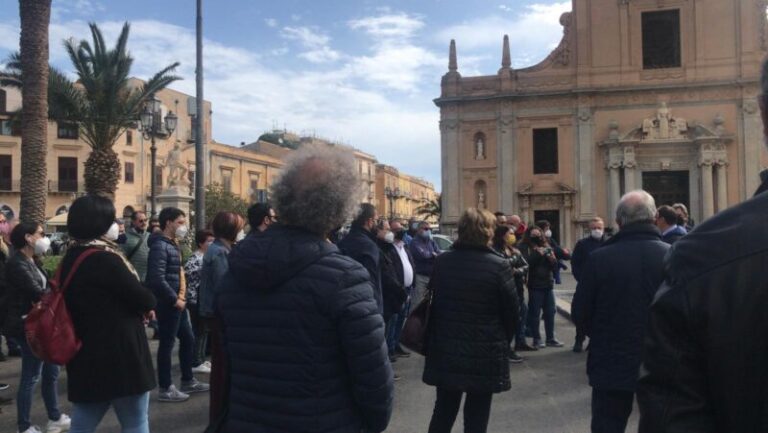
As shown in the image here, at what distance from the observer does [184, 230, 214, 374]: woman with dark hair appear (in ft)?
23.1

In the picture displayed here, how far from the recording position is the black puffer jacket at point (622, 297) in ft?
12.9

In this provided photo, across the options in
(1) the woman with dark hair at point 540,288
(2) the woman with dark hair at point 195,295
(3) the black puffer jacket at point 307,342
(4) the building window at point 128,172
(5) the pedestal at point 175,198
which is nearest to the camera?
(3) the black puffer jacket at point 307,342

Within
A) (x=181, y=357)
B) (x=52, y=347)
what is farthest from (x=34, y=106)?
(x=52, y=347)

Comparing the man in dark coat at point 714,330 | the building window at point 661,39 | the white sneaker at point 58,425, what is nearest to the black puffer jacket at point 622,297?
the man in dark coat at point 714,330

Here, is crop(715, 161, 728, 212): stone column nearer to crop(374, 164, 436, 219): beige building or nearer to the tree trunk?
the tree trunk

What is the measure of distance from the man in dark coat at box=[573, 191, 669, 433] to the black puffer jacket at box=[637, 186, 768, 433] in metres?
2.60

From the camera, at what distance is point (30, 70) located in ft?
43.7

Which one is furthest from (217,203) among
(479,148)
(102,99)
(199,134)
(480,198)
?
(199,134)

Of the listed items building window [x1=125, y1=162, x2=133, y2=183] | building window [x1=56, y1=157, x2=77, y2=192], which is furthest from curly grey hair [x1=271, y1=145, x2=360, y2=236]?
building window [x1=125, y1=162, x2=133, y2=183]

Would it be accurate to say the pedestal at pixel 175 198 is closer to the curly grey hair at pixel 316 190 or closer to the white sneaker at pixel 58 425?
the white sneaker at pixel 58 425

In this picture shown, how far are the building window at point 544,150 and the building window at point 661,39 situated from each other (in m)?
5.55

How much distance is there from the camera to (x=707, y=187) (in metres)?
29.2

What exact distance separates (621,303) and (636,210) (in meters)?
0.60

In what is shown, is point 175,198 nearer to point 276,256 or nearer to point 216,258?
point 216,258
